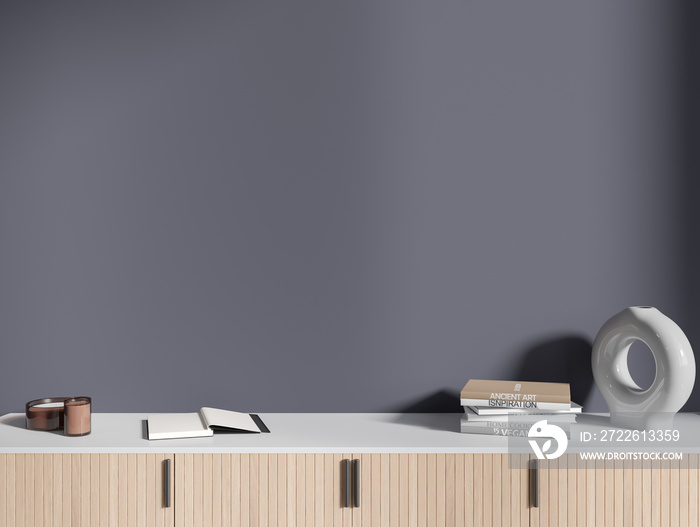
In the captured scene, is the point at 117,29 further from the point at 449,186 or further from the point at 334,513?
the point at 334,513

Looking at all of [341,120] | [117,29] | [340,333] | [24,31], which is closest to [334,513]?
[340,333]

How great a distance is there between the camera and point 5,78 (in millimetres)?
1885

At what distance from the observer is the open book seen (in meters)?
1.56

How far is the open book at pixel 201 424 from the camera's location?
1.56 m

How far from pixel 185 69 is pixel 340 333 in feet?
3.14

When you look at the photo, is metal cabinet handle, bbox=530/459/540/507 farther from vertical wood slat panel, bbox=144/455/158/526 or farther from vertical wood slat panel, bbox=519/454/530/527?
vertical wood slat panel, bbox=144/455/158/526

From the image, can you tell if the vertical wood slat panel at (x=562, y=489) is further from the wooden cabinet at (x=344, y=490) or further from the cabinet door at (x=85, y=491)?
the cabinet door at (x=85, y=491)

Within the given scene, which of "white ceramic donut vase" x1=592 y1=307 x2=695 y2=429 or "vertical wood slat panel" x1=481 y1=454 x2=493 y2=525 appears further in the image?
"white ceramic donut vase" x1=592 y1=307 x2=695 y2=429

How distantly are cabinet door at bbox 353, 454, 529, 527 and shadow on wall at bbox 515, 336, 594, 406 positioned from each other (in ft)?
1.50

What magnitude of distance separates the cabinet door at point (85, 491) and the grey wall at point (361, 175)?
1.46ft

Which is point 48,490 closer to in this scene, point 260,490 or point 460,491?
point 260,490

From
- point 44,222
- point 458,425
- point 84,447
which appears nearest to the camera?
point 84,447

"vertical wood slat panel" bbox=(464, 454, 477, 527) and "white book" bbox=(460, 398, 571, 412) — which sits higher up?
"white book" bbox=(460, 398, 571, 412)

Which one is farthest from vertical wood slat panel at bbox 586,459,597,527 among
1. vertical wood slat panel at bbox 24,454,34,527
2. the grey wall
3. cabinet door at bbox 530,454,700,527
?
vertical wood slat panel at bbox 24,454,34,527
